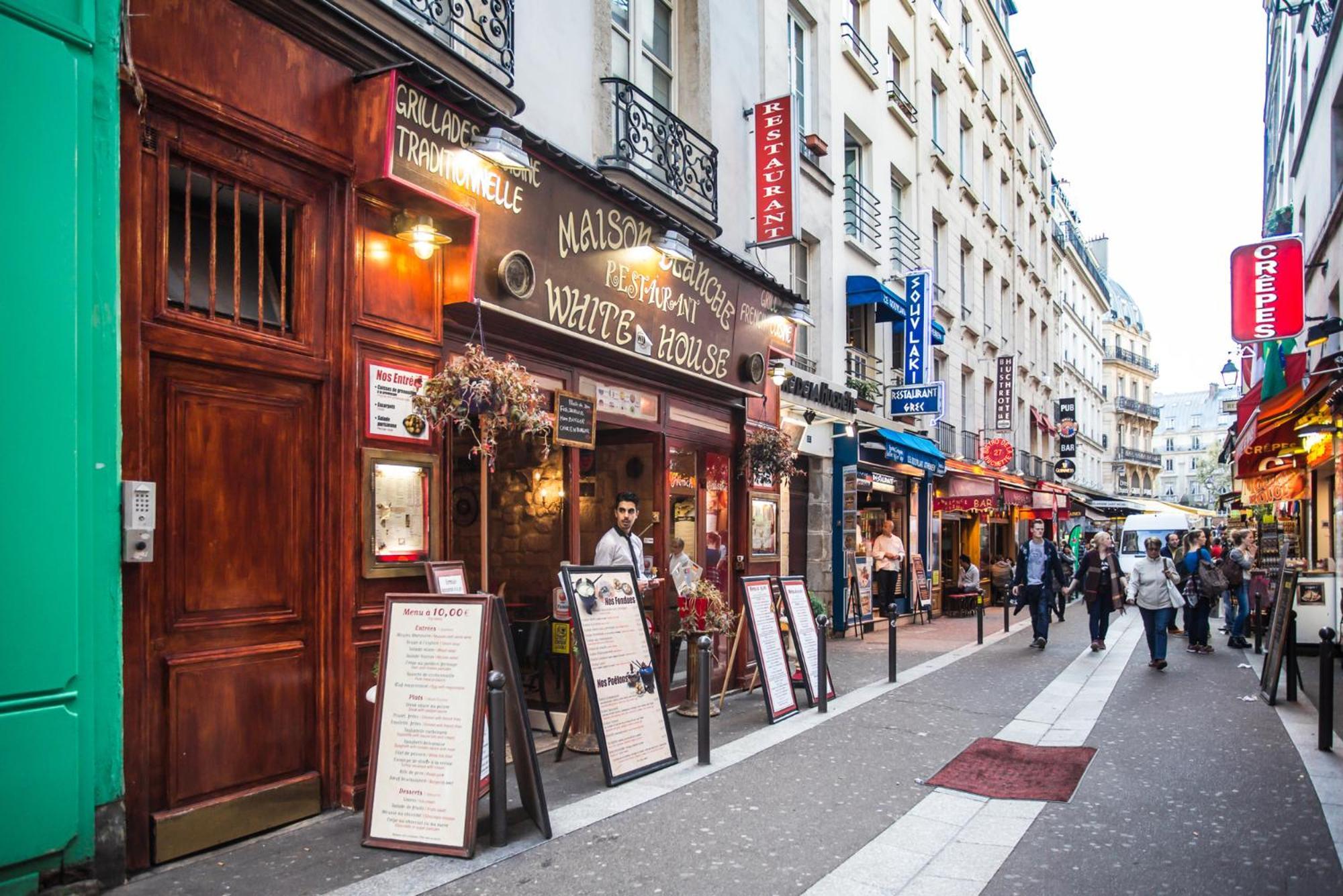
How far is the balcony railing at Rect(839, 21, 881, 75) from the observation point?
1705 cm

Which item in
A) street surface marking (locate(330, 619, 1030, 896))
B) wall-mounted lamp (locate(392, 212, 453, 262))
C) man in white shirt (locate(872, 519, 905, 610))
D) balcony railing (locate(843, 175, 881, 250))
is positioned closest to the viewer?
street surface marking (locate(330, 619, 1030, 896))

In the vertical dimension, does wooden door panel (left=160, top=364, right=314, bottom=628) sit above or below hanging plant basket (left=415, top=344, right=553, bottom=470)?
below

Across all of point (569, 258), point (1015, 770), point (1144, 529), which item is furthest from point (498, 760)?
point (1144, 529)

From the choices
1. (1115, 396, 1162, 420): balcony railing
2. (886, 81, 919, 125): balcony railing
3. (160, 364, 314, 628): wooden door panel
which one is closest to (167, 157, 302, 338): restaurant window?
(160, 364, 314, 628): wooden door panel

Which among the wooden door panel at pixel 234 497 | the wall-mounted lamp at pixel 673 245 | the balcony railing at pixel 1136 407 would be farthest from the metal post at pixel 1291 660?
the balcony railing at pixel 1136 407

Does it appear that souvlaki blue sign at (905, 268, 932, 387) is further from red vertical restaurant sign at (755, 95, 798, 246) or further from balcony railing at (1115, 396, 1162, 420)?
balcony railing at (1115, 396, 1162, 420)

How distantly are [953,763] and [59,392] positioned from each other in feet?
19.6

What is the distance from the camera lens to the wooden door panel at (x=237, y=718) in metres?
4.79

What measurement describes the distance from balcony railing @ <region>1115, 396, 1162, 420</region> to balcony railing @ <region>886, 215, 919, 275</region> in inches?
1813

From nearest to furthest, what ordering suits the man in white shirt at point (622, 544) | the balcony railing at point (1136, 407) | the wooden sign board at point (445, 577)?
the wooden sign board at point (445, 577), the man in white shirt at point (622, 544), the balcony railing at point (1136, 407)

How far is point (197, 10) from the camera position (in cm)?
484

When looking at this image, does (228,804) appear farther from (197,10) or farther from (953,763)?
(953,763)

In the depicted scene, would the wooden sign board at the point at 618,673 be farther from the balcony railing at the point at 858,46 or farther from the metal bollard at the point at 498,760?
the balcony railing at the point at 858,46

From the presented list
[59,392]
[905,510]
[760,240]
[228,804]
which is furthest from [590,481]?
[905,510]
